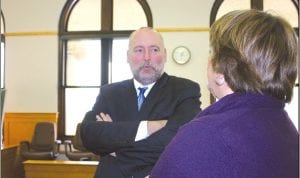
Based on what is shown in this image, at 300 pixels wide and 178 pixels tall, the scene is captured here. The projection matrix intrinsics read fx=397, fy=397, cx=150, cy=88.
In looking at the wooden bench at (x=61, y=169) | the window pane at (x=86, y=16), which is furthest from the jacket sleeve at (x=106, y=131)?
the window pane at (x=86, y=16)

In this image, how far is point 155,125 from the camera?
187 cm

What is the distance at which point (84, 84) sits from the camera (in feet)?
24.4

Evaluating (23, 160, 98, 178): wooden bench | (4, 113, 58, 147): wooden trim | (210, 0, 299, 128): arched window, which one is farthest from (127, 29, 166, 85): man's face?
(4, 113, 58, 147): wooden trim

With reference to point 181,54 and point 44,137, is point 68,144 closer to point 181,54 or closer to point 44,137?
point 44,137

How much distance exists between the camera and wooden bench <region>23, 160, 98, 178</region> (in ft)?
14.9

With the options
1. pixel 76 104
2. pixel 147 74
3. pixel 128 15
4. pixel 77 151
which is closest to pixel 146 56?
pixel 147 74

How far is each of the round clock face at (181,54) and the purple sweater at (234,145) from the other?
6.07 m

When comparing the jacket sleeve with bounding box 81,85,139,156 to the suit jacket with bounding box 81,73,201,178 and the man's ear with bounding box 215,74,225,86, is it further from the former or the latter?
the man's ear with bounding box 215,74,225,86

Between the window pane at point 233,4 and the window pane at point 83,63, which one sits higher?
the window pane at point 233,4

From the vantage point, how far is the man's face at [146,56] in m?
1.99

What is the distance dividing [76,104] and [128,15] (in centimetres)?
193

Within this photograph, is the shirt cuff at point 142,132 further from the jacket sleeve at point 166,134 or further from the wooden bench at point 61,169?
the wooden bench at point 61,169

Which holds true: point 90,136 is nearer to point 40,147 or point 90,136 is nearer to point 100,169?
point 100,169

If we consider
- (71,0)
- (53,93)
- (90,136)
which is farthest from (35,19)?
(90,136)
